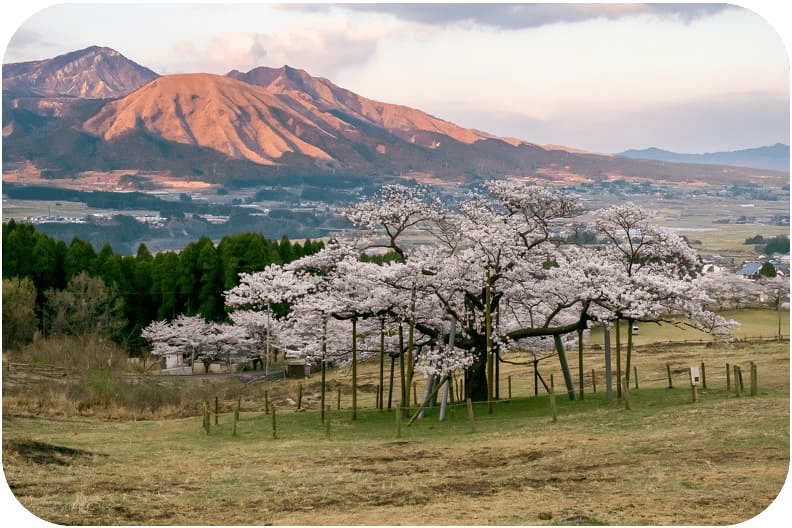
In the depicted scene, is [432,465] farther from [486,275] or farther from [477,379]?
[477,379]

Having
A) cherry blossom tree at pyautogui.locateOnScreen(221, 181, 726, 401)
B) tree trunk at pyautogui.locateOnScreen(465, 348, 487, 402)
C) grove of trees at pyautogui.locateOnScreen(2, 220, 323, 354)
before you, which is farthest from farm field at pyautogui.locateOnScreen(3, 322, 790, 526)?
grove of trees at pyautogui.locateOnScreen(2, 220, 323, 354)

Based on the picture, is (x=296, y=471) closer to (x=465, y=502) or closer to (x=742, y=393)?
(x=465, y=502)

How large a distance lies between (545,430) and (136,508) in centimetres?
1457

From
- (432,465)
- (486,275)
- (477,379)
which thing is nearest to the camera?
(432,465)

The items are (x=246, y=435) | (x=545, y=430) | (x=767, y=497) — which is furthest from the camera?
(x=246, y=435)

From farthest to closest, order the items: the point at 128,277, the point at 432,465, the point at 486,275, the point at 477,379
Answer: the point at 128,277 < the point at 477,379 < the point at 486,275 < the point at 432,465

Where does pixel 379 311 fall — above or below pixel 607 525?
above

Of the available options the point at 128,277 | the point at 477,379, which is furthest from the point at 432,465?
the point at 128,277

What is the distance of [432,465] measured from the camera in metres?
24.9

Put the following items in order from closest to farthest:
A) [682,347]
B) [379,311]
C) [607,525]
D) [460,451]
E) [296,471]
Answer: [607,525], [296,471], [460,451], [379,311], [682,347]

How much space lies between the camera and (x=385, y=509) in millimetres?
19219

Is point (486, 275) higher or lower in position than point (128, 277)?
lower

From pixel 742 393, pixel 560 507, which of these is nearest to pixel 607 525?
pixel 560 507

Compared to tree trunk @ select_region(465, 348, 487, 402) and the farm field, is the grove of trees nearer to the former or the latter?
the farm field
